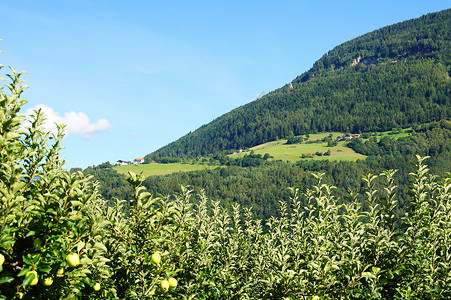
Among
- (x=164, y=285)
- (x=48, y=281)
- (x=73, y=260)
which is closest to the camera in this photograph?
(x=48, y=281)

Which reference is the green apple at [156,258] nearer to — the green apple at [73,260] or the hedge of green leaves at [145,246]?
the hedge of green leaves at [145,246]

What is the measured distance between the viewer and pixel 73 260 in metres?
4.41

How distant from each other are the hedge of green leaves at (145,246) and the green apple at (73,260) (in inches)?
0.9

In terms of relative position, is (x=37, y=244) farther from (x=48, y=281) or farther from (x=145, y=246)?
(x=145, y=246)

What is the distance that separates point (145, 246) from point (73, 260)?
2.07 metres

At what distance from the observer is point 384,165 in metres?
161

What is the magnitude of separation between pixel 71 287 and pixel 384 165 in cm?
17555

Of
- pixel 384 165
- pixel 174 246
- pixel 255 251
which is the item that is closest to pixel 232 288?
pixel 255 251

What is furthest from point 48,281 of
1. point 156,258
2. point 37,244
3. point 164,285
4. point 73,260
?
point 164,285

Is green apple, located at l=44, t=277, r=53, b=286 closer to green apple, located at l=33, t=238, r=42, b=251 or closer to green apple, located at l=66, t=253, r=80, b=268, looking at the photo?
green apple, located at l=66, t=253, r=80, b=268

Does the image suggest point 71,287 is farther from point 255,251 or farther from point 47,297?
point 255,251

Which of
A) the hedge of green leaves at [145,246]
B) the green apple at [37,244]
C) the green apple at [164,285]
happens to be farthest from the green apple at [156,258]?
the green apple at [37,244]

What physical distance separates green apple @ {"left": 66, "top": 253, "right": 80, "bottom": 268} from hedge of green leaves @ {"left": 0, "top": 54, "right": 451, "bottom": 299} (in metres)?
0.02

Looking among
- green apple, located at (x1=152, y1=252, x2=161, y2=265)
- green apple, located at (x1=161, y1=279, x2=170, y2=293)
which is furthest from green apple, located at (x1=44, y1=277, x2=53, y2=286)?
green apple, located at (x1=161, y1=279, x2=170, y2=293)
